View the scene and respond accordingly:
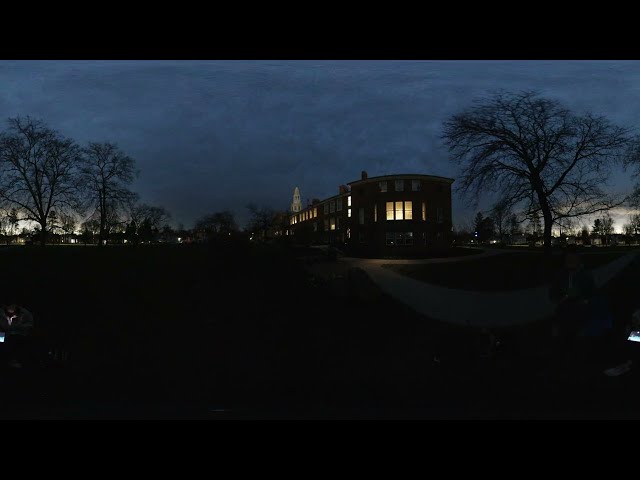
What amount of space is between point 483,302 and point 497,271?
1.88 feet

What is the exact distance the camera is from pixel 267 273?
21.5 feet

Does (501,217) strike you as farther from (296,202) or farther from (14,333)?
(14,333)

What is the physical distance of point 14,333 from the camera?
4535 millimetres

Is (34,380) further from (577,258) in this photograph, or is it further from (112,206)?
(577,258)

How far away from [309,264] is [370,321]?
153 cm

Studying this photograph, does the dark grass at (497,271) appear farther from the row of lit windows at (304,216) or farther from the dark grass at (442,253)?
the row of lit windows at (304,216)

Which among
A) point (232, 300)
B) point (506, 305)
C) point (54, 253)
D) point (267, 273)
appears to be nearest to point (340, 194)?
point (267, 273)

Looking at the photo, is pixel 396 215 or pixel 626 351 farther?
pixel 396 215

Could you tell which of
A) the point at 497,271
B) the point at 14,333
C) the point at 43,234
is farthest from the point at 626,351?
the point at 43,234

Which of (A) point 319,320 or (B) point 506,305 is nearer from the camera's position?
(B) point 506,305

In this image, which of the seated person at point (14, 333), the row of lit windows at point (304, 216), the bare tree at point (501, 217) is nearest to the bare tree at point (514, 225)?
the bare tree at point (501, 217)

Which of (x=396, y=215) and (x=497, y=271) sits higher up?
(x=396, y=215)

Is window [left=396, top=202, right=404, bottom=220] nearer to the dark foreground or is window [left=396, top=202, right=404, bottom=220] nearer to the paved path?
the paved path

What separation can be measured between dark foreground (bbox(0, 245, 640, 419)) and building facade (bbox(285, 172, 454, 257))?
0.79 m
